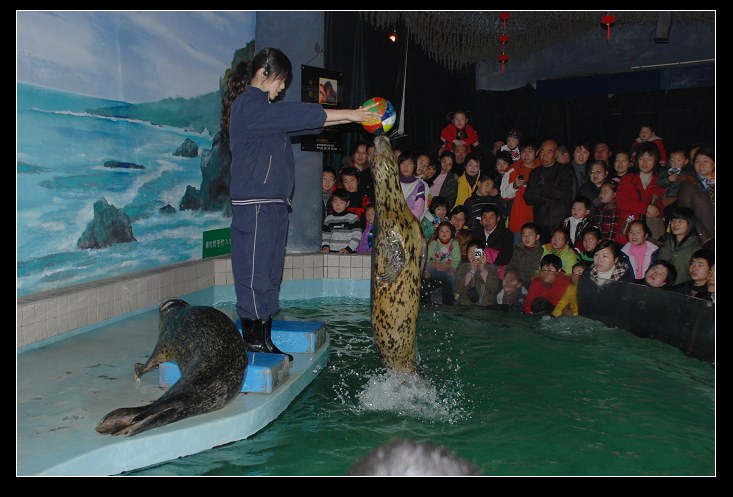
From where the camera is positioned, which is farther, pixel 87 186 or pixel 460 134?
pixel 460 134

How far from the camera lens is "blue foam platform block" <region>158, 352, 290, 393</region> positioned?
13.6 ft

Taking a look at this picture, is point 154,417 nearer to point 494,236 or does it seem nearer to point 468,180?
point 494,236

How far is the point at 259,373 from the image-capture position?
4137 millimetres

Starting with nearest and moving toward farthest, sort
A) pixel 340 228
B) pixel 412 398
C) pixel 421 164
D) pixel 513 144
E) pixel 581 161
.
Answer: pixel 412 398
pixel 340 228
pixel 581 161
pixel 421 164
pixel 513 144

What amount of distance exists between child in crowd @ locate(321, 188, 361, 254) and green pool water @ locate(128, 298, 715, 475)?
7.91 feet

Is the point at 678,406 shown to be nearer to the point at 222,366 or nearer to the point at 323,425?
the point at 323,425

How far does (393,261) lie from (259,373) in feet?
3.51

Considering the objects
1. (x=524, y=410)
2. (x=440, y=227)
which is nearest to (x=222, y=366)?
(x=524, y=410)

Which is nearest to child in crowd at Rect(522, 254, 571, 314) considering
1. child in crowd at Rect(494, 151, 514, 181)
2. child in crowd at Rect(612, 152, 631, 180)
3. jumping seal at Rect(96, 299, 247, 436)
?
child in crowd at Rect(612, 152, 631, 180)

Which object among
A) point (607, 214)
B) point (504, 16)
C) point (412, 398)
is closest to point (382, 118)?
point (412, 398)

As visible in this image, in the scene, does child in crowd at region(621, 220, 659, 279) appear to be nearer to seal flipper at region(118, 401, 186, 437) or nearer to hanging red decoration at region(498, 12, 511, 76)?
hanging red decoration at region(498, 12, 511, 76)

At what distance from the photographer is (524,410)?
4.30 metres

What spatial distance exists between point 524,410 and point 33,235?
3.99 m

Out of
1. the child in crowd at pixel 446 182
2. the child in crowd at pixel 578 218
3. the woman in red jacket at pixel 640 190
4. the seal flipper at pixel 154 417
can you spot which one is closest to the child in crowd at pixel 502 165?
the child in crowd at pixel 446 182
